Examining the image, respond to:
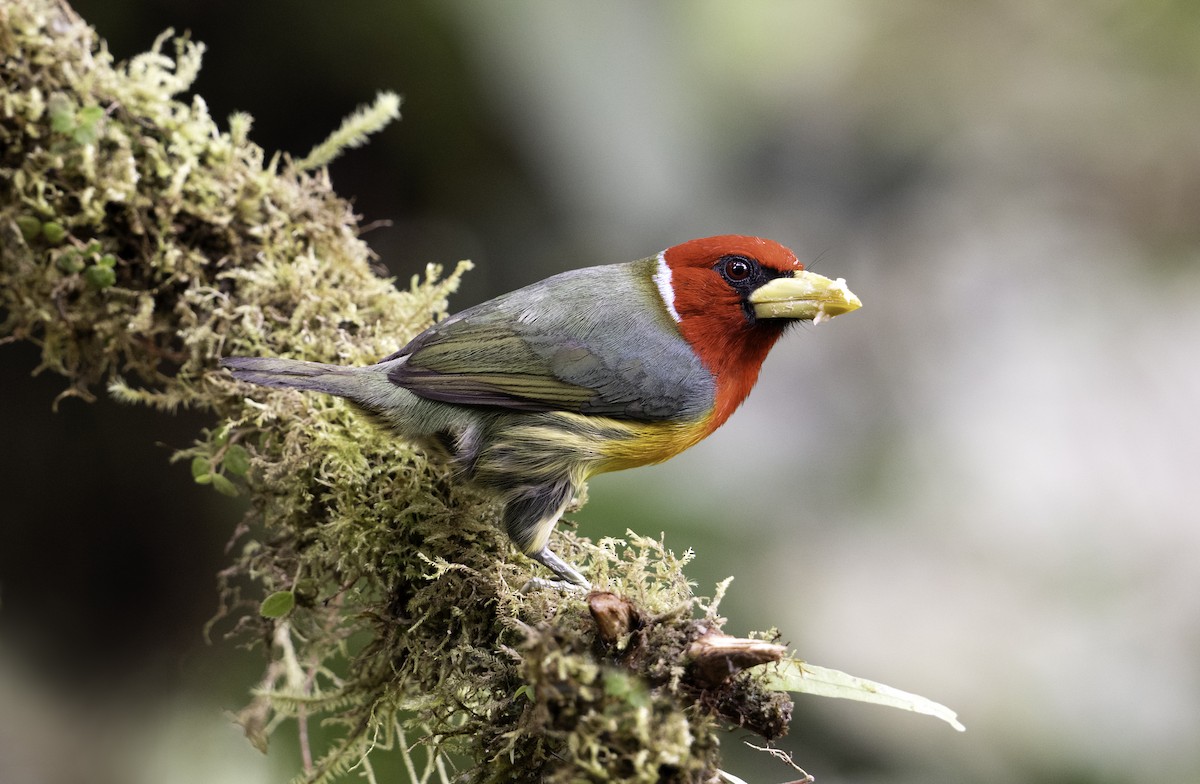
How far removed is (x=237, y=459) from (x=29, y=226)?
0.81 meters

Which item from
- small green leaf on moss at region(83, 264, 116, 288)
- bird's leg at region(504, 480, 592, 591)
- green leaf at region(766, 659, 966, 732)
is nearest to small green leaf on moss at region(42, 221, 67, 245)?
small green leaf on moss at region(83, 264, 116, 288)

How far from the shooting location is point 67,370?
296 cm

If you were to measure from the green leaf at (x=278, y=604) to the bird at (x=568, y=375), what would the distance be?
1.49 ft

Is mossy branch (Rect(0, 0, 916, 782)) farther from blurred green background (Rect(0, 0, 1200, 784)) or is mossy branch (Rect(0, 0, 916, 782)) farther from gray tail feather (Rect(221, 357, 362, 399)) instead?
blurred green background (Rect(0, 0, 1200, 784))

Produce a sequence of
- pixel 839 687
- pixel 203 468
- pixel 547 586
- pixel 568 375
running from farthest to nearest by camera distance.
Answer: pixel 203 468 < pixel 568 375 < pixel 547 586 < pixel 839 687

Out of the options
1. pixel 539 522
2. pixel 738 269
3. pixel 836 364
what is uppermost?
pixel 836 364

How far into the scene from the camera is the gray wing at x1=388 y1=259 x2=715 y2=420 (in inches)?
99.0

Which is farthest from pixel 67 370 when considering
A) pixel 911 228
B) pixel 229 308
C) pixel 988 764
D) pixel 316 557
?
pixel 911 228

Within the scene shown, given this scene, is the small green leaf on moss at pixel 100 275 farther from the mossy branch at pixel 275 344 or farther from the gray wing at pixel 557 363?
the gray wing at pixel 557 363

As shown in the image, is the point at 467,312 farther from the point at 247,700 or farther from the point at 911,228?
the point at 911,228

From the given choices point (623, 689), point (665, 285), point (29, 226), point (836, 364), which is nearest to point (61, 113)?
point (29, 226)

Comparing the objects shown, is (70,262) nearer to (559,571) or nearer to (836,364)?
(559,571)

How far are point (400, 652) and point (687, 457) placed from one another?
7.83 feet

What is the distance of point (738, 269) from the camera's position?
2.78 meters
